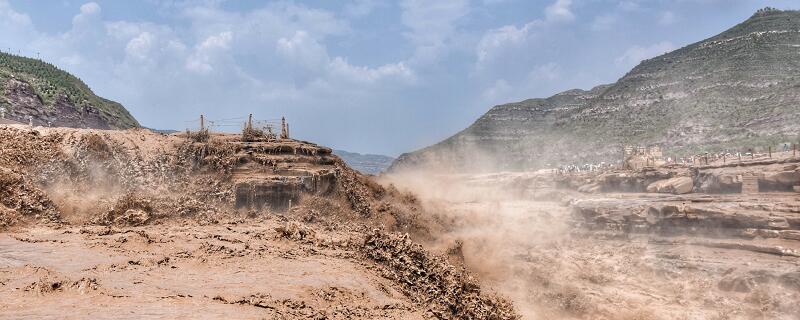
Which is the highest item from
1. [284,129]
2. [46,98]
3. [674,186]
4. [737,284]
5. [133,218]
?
→ [46,98]

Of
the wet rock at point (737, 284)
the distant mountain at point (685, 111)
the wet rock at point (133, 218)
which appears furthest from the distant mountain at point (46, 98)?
the distant mountain at point (685, 111)

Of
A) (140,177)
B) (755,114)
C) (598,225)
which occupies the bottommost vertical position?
(598,225)

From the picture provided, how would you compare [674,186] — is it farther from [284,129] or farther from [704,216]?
[284,129]

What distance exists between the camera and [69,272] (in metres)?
6.89

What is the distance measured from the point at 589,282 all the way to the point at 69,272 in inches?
656

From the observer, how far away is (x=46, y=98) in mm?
39750

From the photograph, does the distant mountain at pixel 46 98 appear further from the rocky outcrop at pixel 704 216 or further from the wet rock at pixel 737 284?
the wet rock at pixel 737 284

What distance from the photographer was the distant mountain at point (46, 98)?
35.5 meters

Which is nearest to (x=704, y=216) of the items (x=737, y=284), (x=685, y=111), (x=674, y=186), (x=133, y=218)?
(x=737, y=284)

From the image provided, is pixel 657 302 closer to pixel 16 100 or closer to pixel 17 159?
pixel 17 159

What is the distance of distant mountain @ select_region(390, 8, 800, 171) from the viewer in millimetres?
46844

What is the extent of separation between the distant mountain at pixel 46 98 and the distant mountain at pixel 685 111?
48.3 m

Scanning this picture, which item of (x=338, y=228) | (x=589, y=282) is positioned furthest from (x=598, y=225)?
(x=338, y=228)

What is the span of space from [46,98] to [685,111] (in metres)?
63.8
